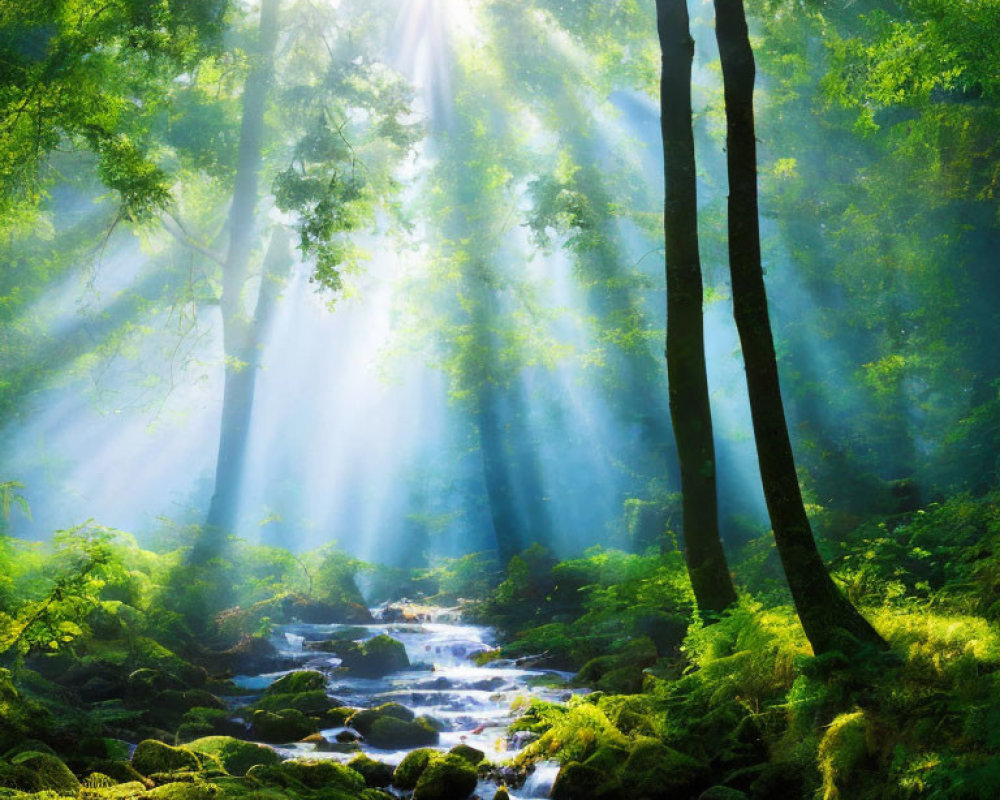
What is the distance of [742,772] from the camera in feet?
17.0

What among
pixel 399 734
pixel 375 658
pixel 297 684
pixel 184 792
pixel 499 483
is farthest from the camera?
pixel 499 483

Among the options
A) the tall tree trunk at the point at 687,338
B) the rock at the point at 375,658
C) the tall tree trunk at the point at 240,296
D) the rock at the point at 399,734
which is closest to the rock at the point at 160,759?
the rock at the point at 399,734

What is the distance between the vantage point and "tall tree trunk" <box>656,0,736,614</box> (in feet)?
24.3

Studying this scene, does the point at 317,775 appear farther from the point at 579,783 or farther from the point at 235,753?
the point at 579,783

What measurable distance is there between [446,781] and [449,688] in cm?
441

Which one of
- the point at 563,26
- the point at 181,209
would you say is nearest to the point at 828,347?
the point at 563,26

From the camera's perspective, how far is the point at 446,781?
6164 millimetres

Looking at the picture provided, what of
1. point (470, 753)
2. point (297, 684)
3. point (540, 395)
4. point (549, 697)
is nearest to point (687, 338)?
point (470, 753)

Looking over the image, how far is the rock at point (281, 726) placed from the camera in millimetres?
8016

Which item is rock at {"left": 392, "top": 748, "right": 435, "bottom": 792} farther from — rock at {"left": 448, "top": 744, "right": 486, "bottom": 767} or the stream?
the stream

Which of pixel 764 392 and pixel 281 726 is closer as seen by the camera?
pixel 764 392

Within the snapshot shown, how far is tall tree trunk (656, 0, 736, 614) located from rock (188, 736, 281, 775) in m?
4.42

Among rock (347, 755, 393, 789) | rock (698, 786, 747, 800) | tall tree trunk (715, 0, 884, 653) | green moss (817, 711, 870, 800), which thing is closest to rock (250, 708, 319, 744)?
rock (347, 755, 393, 789)

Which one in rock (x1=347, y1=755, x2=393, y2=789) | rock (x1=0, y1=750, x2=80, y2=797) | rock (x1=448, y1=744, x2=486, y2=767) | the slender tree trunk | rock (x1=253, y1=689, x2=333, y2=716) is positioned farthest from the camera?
the slender tree trunk
